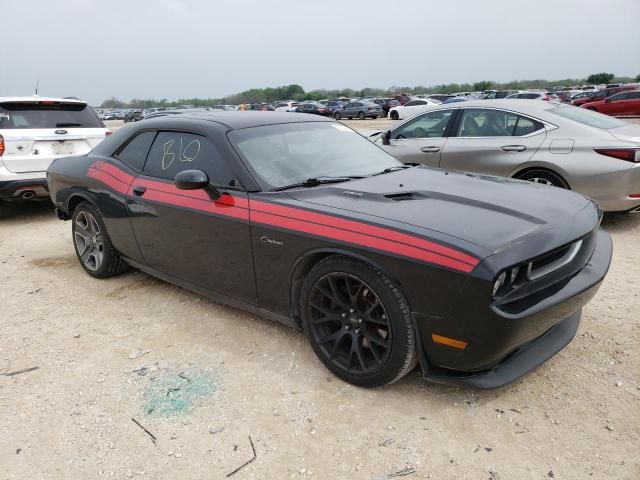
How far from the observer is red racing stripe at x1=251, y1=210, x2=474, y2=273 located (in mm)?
2316

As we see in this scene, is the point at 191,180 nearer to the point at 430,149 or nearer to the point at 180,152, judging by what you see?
the point at 180,152

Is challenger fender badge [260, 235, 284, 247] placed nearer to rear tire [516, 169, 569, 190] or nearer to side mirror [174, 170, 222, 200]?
side mirror [174, 170, 222, 200]

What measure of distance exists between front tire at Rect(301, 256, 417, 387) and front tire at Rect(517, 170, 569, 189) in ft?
11.9

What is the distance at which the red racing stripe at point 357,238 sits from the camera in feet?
7.60

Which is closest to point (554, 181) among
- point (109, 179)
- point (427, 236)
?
point (427, 236)

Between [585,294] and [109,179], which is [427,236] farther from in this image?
[109,179]

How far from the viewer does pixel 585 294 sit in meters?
2.65

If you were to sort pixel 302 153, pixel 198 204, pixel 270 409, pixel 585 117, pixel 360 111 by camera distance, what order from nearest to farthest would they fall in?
pixel 270 409 → pixel 198 204 → pixel 302 153 → pixel 585 117 → pixel 360 111

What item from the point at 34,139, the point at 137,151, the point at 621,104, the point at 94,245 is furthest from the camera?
the point at 621,104

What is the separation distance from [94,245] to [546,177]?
15.8 ft

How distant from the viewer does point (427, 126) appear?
6.66 meters

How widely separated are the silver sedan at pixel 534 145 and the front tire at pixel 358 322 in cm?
378

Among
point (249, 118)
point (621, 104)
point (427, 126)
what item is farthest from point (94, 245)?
point (621, 104)

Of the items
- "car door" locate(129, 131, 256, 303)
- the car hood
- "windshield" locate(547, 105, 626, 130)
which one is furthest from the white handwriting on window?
"windshield" locate(547, 105, 626, 130)
